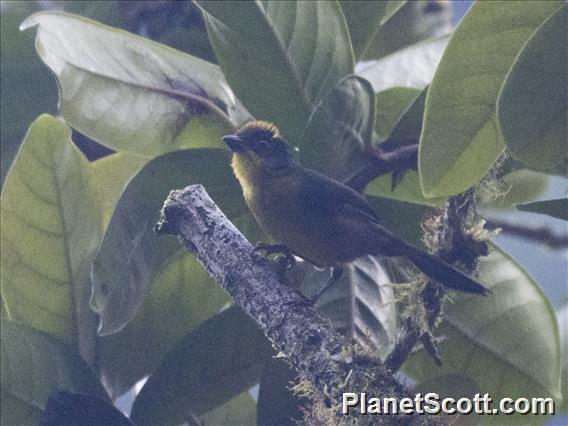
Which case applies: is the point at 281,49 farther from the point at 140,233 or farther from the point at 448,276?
the point at 448,276

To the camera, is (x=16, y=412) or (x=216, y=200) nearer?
(x=16, y=412)

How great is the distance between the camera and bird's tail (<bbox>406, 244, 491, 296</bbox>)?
1.22 m

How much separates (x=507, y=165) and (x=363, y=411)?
0.56 metres

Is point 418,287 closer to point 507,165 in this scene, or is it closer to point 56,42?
point 507,165

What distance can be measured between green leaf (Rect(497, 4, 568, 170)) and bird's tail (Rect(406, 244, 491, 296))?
0.60 ft

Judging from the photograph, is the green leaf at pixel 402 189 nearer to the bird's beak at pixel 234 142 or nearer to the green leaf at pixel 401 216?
the green leaf at pixel 401 216

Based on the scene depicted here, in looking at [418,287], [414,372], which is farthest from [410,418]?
[414,372]

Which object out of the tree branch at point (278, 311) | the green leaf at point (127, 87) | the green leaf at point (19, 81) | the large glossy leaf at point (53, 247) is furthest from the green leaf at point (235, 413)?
the green leaf at point (19, 81)

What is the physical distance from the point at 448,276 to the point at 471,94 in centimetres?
27

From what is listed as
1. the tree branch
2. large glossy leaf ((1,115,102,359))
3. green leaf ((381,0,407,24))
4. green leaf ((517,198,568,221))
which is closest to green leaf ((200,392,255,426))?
large glossy leaf ((1,115,102,359))

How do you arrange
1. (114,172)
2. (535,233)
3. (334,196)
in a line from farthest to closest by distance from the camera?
(535,233)
(114,172)
(334,196)

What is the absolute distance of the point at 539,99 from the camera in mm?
1163

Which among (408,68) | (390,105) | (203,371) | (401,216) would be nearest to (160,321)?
(203,371)

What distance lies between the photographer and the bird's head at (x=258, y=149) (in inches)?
60.7
